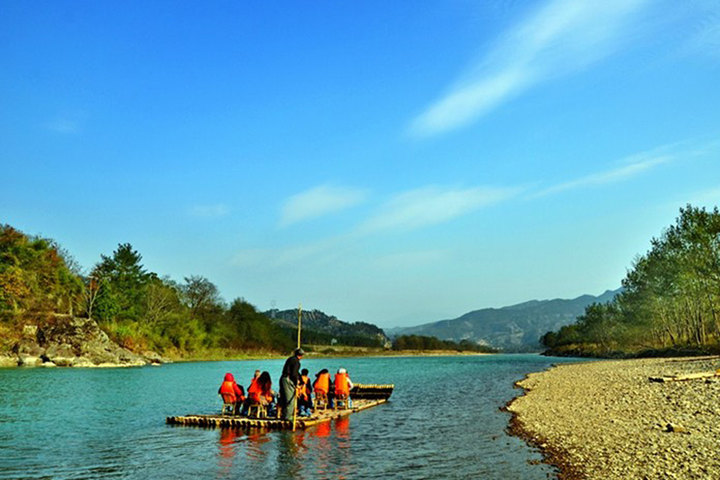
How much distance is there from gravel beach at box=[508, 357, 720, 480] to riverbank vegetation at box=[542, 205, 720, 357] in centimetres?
4052

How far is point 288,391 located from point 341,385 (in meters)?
7.62

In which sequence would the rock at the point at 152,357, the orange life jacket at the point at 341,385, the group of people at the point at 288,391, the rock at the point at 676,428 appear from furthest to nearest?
the rock at the point at 152,357
the orange life jacket at the point at 341,385
the group of people at the point at 288,391
the rock at the point at 676,428

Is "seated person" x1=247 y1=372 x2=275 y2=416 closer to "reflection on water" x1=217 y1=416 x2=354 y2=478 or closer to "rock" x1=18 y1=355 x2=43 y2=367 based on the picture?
"reflection on water" x1=217 y1=416 x2=354 y2=478

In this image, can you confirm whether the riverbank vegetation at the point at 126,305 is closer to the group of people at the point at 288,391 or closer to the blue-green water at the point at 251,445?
the blue-green water at the point at 251,445

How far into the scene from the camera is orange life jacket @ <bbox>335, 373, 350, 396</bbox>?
31297 mm

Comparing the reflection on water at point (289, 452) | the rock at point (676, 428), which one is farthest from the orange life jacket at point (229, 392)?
the rock at point (676, 428)

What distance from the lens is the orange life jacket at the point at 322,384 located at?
30.6 meters

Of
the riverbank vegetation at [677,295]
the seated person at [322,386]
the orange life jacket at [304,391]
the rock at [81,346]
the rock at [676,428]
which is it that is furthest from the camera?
the rock at [81,346]

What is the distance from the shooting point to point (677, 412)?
21578 mm

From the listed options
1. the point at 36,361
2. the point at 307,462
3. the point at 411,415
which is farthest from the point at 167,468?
the point at 36,361

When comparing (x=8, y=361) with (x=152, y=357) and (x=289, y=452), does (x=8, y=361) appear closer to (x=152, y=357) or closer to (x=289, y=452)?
(x=152, y=357)

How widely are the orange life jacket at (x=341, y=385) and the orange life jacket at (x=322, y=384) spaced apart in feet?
2.10

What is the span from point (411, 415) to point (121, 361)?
71.5 meters

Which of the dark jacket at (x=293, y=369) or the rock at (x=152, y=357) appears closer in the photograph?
the dark jacket at (x=293, y=369)
